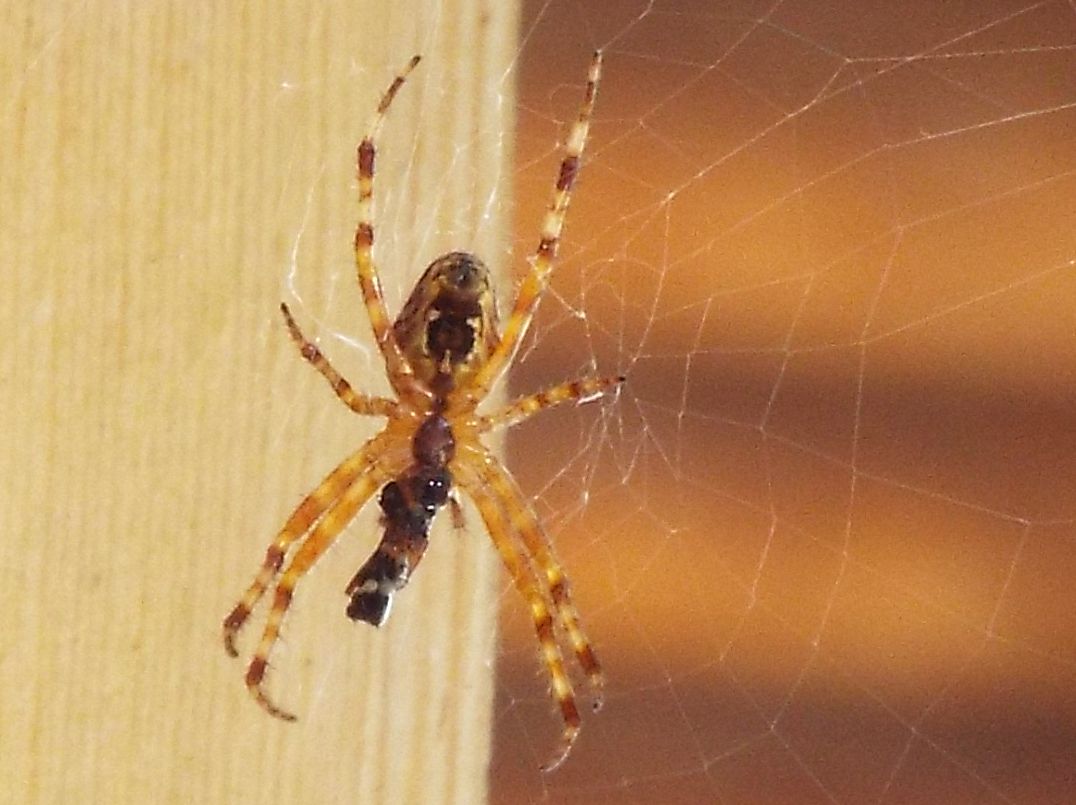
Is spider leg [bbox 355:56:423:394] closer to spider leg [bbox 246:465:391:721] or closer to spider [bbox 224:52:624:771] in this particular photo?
spider [bbox 224:52:624:771]

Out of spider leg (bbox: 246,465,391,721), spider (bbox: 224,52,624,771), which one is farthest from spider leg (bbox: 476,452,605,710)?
spider leg (bbox: 246,465,391,721)

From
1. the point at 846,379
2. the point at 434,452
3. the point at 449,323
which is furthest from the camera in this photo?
the point at 434,452

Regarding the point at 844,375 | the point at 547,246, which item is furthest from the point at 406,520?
the point at 844,375

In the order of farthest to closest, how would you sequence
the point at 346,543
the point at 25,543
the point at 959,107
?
the point at 346,543
the point at 25,543
the point at 959,107

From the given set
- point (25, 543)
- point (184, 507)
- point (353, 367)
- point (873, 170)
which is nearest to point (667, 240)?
point (873, 170)

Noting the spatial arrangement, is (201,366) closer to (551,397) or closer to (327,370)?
(327,370)

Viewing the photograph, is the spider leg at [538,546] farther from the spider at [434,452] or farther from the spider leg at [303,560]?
the spider leg at [303,560]

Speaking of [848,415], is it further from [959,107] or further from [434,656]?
[434,656]
